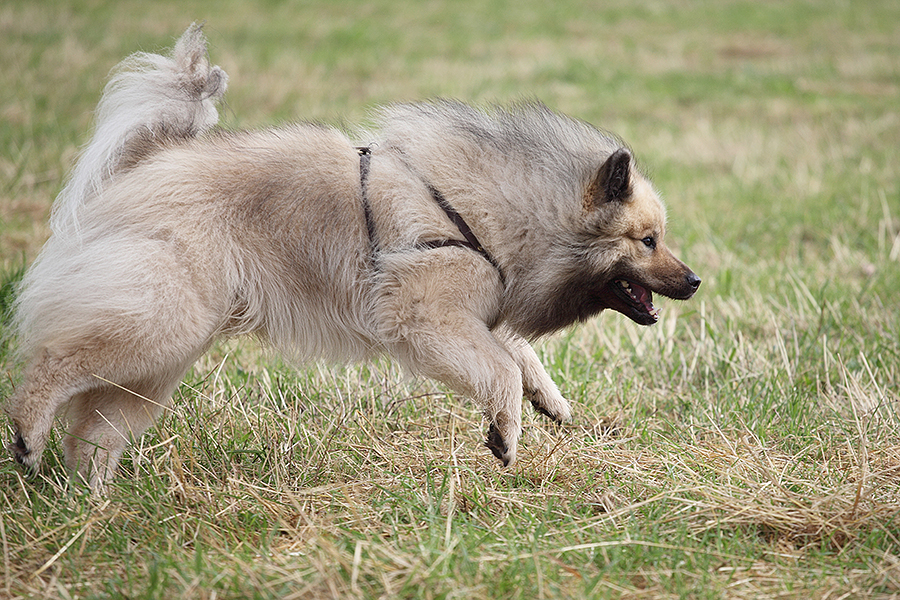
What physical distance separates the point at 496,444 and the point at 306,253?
106 centimetres

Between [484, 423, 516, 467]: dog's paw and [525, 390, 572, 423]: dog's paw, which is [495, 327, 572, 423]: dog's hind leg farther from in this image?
[484, 423, 516, 467]: dog's paw

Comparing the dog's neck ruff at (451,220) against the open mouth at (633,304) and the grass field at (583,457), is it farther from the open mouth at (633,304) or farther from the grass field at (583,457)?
the grass field at (583,457)

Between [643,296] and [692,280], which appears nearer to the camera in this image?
[692,280]

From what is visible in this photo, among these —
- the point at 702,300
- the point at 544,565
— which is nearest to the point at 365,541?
the point at 544,565

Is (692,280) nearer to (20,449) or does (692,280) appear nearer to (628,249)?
(628,249)

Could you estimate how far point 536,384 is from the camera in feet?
11.9

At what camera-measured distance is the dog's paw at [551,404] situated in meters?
3.60

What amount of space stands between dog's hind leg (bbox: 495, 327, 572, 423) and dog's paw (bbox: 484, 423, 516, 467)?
1.47 ft

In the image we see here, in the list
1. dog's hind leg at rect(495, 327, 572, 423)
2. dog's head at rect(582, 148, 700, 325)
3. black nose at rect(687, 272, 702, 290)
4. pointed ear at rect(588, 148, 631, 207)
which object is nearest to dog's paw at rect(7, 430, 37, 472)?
dog's hind leg at rect(495, 327, 572, 423)

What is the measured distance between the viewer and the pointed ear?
10.5ft

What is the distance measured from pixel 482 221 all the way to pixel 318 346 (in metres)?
0.85

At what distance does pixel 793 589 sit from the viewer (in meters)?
2.50

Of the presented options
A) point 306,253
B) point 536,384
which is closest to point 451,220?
point 306,253

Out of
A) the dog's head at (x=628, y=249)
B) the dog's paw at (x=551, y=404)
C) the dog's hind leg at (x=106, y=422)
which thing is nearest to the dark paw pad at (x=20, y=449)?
the dog's hind leg at (x=106, y=422)
